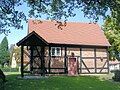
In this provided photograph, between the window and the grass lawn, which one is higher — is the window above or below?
above

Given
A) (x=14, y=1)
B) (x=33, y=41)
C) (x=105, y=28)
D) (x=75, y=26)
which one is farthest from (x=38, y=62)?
(x=105, y=28)

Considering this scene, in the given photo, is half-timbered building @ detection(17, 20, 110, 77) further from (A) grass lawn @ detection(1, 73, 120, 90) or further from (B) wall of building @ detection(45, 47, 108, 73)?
(A) grass lawn @ detection(1, 73, 120, 90)

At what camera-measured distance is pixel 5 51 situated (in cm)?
8750

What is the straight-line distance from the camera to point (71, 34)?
1458 inches

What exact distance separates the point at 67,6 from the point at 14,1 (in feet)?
11.4

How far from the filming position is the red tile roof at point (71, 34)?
3528cm

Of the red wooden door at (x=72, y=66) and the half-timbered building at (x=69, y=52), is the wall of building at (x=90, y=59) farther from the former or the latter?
the red wooden door at (x=72, y=66)

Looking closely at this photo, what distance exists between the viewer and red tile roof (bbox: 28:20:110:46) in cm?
3528

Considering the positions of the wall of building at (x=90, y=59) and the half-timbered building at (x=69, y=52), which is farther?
the wall of building at (x=90, y=59)

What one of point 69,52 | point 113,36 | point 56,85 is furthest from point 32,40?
point 113,36

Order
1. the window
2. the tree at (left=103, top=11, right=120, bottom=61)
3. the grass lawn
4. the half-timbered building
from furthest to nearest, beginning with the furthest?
the tree at (left=103, top=11, right=120, bottom=61) → the window → the half-timbered building → the grass lawn

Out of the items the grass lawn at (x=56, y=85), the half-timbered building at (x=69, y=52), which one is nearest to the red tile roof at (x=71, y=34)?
the half-timbered building at (x=69, y=52)

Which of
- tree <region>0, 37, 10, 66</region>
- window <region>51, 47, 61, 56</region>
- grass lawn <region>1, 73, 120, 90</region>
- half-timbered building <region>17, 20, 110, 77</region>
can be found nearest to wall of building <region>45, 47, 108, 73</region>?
half-timbered building <region>17, 20, 110, 77</region>

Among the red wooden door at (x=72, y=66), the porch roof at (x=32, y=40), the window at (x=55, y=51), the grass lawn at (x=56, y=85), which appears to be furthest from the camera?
the red wooden door at (x=72, y=66)
